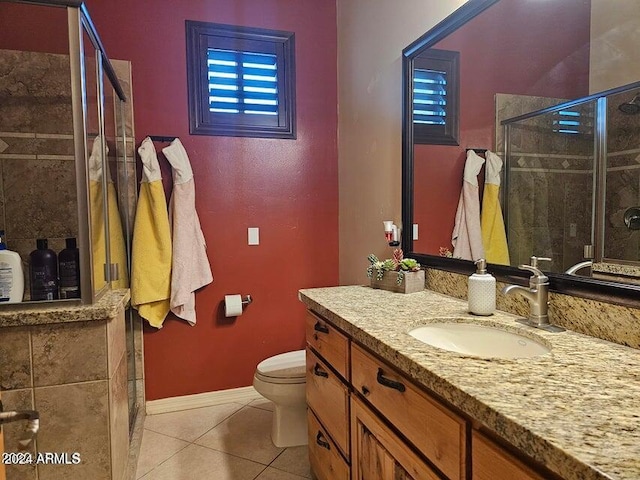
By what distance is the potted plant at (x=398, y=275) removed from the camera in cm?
185

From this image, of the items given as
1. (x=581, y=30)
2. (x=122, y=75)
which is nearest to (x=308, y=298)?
(x=581, y=30)

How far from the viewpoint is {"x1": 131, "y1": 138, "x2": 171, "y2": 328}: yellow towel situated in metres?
2.42

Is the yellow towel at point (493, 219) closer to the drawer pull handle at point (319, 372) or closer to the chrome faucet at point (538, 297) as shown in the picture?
the chrome faucet at point (538, 297)

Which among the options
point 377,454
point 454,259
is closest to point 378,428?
point 377,454

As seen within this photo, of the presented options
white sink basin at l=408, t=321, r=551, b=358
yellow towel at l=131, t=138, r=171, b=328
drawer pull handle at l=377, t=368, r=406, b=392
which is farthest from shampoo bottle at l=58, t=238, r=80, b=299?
white sink basin at l=408, t=321, r=551, b=358

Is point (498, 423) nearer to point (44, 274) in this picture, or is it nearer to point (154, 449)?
point (44, 274)

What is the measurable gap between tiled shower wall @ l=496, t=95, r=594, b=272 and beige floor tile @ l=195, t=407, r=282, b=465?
5.26 ft

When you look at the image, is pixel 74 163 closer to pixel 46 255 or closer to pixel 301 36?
pixel 46 255

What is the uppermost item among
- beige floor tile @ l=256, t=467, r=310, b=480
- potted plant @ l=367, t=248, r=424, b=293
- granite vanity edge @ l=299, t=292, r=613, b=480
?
potted plant @ l=367, t=248, r=424, b=293

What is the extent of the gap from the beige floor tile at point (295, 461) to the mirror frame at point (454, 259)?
1.16 meters

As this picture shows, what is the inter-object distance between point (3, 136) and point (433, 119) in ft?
7.18

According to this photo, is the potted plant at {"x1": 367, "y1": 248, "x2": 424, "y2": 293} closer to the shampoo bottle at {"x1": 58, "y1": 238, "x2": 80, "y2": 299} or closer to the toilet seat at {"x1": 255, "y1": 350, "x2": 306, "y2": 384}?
the toilet seat at {"x1": 255, "y1": 350, "x2": 306, "y2": 384}

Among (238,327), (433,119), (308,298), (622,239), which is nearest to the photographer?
(622,239)

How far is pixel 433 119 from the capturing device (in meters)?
1.95
